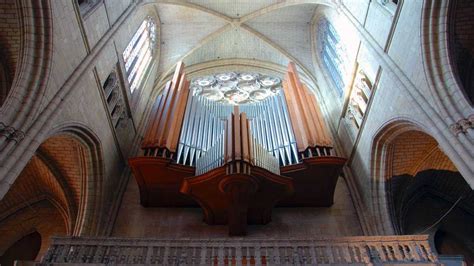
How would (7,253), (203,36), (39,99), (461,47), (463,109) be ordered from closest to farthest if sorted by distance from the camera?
(463,109), (39,99), (461,47), (7,253), (203,36)

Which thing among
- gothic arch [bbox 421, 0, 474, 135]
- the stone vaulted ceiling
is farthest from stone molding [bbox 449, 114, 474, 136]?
the stone vaulted ceiling

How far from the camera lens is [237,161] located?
7.57 metres

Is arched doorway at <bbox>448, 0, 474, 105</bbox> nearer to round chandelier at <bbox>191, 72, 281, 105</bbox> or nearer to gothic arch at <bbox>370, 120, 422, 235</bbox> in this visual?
gothic arch at <bbox>370, 120, 422, 235</bbox>

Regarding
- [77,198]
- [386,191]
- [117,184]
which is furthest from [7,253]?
[386,191]

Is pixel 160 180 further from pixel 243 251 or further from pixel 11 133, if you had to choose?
pixel 11 133

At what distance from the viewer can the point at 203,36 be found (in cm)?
1509

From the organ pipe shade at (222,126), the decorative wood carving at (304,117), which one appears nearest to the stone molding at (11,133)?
the organ pipe shade at (222,126)

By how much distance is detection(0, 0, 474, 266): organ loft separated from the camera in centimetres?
649

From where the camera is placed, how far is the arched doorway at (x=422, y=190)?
8836mm

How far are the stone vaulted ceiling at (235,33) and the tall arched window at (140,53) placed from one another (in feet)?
2.69

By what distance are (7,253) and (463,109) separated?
1018 centimetres

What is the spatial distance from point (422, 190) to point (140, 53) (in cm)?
919

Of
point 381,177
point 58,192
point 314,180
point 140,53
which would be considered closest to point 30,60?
point 58,192

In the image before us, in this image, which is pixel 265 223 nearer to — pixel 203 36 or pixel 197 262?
pixel 197 262
